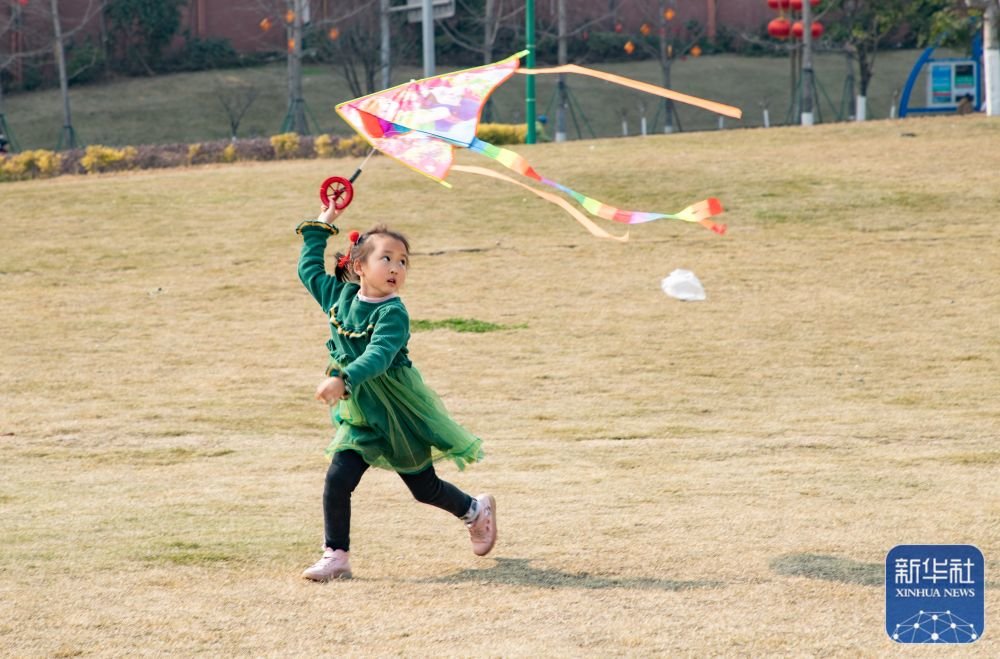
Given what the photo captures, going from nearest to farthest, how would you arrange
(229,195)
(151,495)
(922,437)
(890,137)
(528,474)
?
(151,495), (528,474), (922,437), (229,195), (890,137)

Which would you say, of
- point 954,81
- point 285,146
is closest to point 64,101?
point 285,146

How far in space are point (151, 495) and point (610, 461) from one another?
8.20 ft

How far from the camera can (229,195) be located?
18.4 meters

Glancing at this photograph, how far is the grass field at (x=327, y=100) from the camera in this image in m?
40.5

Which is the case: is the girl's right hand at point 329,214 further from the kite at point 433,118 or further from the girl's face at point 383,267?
the girl's face at point 383,267

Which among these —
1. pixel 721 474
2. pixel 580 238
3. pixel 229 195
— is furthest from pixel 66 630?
pixel 229 195

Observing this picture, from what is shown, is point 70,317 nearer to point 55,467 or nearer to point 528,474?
point 55,467

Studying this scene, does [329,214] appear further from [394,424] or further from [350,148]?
[350,148]

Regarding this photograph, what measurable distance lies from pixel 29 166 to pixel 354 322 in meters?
18.3

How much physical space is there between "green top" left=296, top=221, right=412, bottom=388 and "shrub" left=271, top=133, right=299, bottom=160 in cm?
1824

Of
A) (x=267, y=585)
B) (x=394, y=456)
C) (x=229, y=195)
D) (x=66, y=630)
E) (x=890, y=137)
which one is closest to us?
(x=66, y=630)

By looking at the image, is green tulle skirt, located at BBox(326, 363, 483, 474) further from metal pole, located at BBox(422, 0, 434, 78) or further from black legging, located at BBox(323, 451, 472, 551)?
metal pole, located at BBox(422, 0, 434, 78)

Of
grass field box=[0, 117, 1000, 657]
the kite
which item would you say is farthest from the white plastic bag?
the kite

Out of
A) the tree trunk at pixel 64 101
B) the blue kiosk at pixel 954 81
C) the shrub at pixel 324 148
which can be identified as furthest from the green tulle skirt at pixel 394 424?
the tree trunk at pixel 64 101
